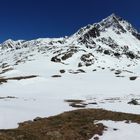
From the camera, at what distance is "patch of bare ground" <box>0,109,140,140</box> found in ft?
93.7

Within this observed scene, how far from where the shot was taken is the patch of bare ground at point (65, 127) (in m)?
28.5

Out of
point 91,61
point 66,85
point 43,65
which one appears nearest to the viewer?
point 66,85

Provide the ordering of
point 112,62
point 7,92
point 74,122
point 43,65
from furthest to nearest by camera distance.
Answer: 1. point 112,62
2. point 43,65
3. point 7,92
4. point 74,122

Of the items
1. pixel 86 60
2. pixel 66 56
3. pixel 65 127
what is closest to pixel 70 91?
pixel 65 127

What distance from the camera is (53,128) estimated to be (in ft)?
107

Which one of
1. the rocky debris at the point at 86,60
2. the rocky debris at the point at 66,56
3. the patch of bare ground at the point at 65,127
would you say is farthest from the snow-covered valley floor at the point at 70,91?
the rocky debris at the point at 66,56

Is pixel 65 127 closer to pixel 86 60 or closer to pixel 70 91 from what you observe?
pixel 70 91

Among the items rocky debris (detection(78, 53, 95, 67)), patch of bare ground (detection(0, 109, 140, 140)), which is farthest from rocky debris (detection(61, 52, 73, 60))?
patch of bare ground (detection(0, 109, 140, 140))

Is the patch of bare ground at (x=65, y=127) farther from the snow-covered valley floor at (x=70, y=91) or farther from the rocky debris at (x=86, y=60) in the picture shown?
the rocky debris at (x=86, y=60)

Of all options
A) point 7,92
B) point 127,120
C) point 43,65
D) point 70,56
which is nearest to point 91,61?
point 70,56

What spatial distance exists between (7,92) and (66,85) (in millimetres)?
20743

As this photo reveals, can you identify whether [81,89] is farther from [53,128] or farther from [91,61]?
[91,61]

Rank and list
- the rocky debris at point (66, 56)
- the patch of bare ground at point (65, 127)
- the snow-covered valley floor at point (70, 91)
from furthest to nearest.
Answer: the rocky debris at point (66, 56)
the snow-covered valley floor at point (70, 91)
the patch of bare ground at point (65, 127)

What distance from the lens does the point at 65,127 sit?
33156 millimetres
